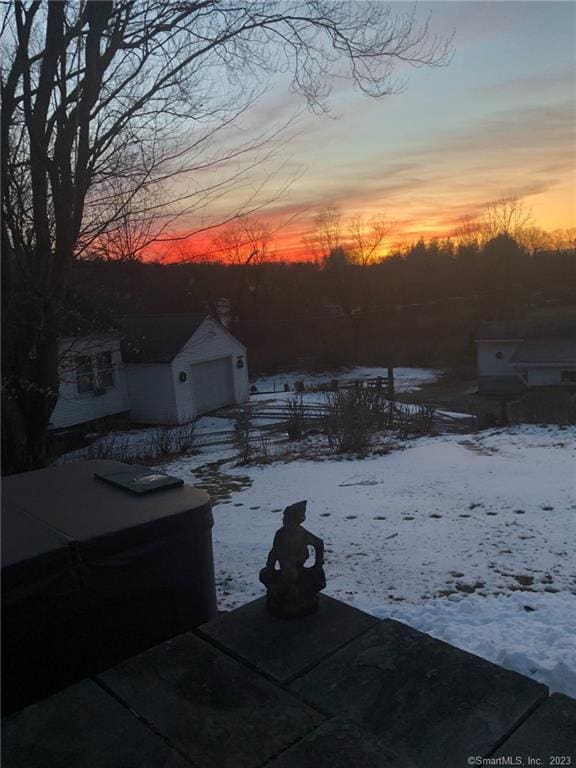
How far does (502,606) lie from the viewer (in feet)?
12.3

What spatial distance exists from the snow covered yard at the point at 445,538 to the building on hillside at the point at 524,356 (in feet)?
74.5

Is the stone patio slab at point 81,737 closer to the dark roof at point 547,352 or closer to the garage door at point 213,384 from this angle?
the garage door at point 213,384

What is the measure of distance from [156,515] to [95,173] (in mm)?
3757

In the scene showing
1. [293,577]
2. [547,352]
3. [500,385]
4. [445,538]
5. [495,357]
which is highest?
[293,577]

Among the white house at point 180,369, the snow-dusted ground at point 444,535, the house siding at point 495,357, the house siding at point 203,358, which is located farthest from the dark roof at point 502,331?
the snow-dusted ground at point 444,535

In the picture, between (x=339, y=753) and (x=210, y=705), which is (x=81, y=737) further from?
(x=339, y=753)

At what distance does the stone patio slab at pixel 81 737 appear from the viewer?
1.68 m

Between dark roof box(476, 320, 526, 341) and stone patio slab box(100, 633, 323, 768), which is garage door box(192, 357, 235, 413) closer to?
dark roof box(476, 320, 526, 341)

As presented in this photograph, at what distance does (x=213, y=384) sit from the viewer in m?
24.6

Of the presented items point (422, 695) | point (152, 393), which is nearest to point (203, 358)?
point (152, 393)

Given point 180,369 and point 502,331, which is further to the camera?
point 502,331

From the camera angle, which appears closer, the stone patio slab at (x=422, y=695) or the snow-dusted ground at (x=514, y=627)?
the stone patio slab at (x=422, y=695)

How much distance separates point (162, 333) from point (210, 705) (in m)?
22.1

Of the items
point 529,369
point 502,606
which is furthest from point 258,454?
point 529,369
